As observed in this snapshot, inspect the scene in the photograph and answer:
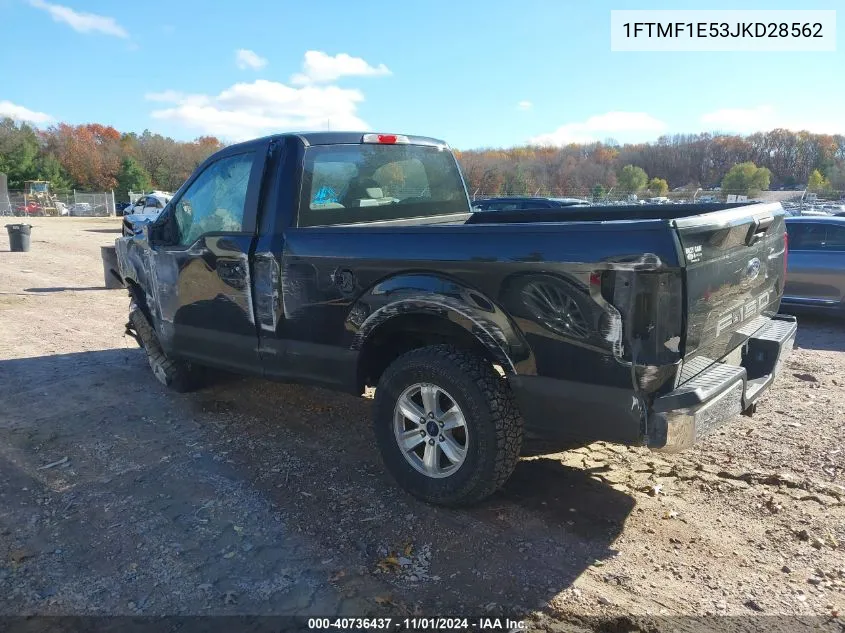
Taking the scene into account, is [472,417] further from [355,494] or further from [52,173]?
[52,173]

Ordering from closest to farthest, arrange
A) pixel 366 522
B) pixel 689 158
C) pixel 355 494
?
pixel 366 522
pixel 355 494
pixel 689 158

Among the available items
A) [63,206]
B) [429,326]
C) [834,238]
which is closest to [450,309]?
[429,326]

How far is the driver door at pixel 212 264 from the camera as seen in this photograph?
423 centimetres

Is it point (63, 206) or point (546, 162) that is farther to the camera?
point (546, 162)

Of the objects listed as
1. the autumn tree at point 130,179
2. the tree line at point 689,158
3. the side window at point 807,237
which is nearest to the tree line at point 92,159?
the autumn tree at point 130,179

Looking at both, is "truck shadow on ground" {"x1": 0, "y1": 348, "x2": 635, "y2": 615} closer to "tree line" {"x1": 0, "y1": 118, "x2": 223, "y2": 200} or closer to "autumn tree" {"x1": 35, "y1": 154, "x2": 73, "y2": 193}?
"tree line" {"x1": 0, "y1": 118, "x2": 223, "y2": 200}

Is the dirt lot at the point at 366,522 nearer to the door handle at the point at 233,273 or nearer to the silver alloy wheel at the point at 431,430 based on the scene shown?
the silver alloy wheel at the point at 431,430

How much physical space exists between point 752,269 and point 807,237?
670 centimetres

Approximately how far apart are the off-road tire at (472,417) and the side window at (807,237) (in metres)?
7.66

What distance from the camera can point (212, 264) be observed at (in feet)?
14.5

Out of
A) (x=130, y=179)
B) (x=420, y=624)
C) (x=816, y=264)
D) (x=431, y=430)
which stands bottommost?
(x=420, y=624)

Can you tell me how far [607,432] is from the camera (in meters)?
2.91

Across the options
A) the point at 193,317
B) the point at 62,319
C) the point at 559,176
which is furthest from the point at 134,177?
the point at 193,317

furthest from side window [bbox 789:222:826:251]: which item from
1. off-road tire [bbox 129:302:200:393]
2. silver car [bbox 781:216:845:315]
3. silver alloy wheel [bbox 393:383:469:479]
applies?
off-road tire [bbox 129:302:200:393]
